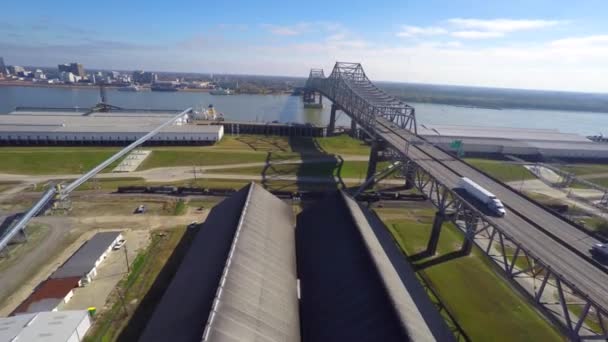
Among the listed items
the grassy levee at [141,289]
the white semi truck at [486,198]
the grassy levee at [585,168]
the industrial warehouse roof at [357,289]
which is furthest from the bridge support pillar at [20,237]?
the grassy levee at [585,168]

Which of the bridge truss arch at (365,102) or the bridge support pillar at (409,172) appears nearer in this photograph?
the bridge support pillar at (409,172)

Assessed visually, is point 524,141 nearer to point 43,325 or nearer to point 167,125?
point 167,125

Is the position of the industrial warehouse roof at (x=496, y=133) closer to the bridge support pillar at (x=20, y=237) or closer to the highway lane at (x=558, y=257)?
the highway lane at (x=558, y=257)

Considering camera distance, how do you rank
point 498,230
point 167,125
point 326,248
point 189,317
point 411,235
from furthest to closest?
point 167,125 < point 411,235 < point 326,248 < point 498,230 < point 189,317

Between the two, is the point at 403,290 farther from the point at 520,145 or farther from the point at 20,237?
the point at 520,145

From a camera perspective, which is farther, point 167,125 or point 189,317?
point 167,125

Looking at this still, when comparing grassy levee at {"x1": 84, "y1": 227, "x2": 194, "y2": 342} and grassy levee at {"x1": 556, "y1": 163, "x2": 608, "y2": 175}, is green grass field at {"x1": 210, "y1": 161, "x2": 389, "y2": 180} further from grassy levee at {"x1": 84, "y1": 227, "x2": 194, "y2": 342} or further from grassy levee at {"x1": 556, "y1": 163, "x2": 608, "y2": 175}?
grassy levee at {"x1": 556, "y1": 163, "x2": 608, "y2": 175}

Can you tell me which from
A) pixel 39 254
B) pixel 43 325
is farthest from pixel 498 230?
pixel 39 254
